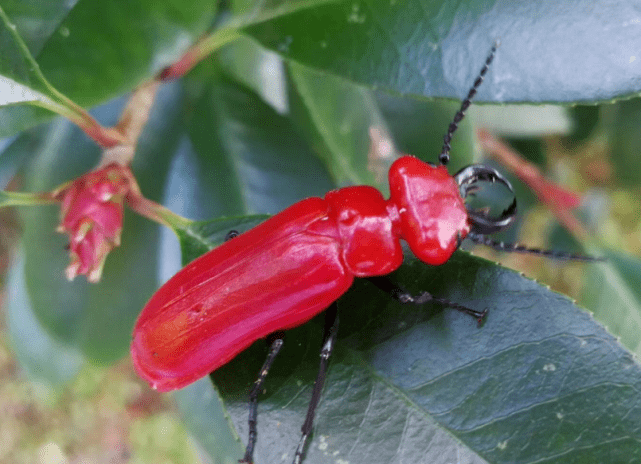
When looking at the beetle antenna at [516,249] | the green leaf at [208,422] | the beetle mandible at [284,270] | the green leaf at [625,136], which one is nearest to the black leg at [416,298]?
the beetle mandible at [284,270]

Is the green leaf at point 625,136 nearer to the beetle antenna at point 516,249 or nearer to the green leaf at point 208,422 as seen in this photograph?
the beetle antenna at point 516,249

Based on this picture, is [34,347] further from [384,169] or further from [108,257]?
[384,169]

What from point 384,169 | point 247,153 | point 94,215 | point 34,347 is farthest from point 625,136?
point 34,347

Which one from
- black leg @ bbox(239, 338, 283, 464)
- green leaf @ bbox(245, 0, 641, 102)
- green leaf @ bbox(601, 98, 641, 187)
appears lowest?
green leaf @ bbox(601, 98, 641, 187)

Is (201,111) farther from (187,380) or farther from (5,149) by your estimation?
(187,380)

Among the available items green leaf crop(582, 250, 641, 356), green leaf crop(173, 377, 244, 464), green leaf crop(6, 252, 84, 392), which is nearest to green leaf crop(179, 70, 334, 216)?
green leaf crop(173, 377, 244, 464)

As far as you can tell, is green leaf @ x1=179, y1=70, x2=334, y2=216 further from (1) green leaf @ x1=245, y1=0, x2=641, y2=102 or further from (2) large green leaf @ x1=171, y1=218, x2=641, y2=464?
(2) large green leaf @ x1=171, y1=218, x2=641, y2=464
